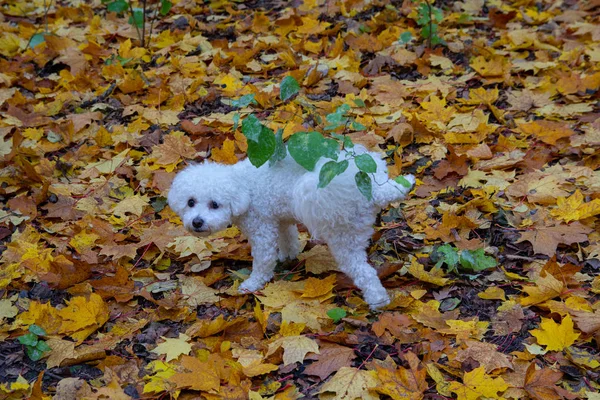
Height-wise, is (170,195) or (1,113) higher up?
(170,195)

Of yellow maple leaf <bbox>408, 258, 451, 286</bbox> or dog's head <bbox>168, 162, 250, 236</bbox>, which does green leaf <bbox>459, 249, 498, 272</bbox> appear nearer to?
yellow maple leaf <bbox>408, 258, 451, 286</bbox>

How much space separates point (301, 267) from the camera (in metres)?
3.95

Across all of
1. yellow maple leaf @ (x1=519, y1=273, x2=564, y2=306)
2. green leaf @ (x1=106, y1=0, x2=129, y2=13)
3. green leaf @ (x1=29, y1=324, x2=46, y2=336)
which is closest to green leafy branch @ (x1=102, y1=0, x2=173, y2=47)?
green leaf @ (x1=106, y1=0, x2=129, y2=13)

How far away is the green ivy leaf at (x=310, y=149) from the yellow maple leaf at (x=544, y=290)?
123cm

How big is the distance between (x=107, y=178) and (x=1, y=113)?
1423 mm

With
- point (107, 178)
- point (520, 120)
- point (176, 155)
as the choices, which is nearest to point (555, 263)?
point (520, 120)

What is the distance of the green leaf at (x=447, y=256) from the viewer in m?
3.65

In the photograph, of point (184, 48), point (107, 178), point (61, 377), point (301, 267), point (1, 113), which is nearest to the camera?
point (61, 377)

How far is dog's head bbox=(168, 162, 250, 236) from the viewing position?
3.32 m

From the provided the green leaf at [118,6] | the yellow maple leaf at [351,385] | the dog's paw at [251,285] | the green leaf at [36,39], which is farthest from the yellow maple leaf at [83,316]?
the green leaf at [36,39]

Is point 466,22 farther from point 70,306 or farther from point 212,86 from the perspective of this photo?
point 70,306

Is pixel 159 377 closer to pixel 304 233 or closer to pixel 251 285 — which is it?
pixel 251 285

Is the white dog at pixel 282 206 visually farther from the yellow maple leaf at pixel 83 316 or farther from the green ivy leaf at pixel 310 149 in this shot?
the yellow maple leaf at pixel 83 316

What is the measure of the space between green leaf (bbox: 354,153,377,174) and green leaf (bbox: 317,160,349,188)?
0.06 meters
